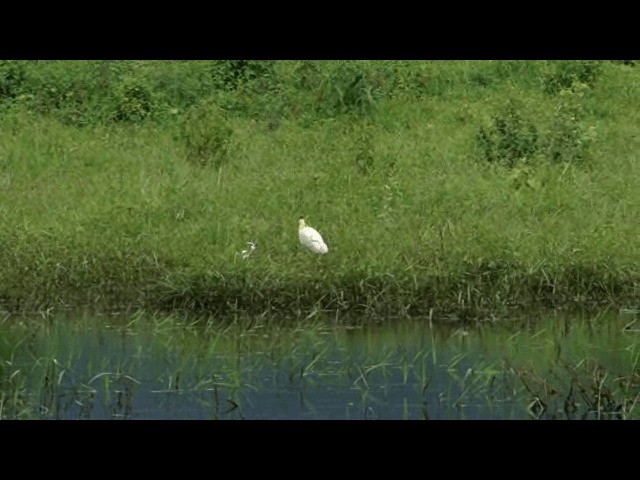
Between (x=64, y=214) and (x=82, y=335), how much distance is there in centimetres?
279

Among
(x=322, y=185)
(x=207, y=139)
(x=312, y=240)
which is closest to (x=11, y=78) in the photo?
(x=207, y=139)

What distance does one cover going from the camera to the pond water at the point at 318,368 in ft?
28.7

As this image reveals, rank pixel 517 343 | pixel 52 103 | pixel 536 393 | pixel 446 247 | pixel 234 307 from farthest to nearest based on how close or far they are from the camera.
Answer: pixel 52 103 → pixel 446 247 → pixel 234 307 → pixel 517 343 → pixel 536 393

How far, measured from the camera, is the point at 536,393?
28.9ft

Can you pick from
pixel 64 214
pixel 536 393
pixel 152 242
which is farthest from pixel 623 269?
pixel 64 214

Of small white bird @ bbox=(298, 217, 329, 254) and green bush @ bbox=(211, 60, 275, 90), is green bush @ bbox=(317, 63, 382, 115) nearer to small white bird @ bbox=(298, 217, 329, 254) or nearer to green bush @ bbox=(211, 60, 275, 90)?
green bush @ bbox=(211, 60, 275, 90)

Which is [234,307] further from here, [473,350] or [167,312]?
[473,350]

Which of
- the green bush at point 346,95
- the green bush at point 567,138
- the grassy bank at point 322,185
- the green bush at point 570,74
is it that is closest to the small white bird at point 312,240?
the grassy bank at point 322,185

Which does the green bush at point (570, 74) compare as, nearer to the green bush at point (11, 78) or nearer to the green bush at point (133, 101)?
the green bush at point (133, 101)

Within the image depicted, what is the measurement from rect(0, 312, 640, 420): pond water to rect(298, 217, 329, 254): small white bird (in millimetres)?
983

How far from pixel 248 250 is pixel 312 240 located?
547 millimetres

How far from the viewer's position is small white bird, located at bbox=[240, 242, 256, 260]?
11650 millimetres

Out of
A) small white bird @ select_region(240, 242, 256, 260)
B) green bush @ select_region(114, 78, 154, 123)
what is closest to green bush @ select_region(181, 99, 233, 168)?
green bush @ select_region(114, 78, 154, 123)

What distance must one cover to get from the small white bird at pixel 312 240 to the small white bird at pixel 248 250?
428 millimetres
